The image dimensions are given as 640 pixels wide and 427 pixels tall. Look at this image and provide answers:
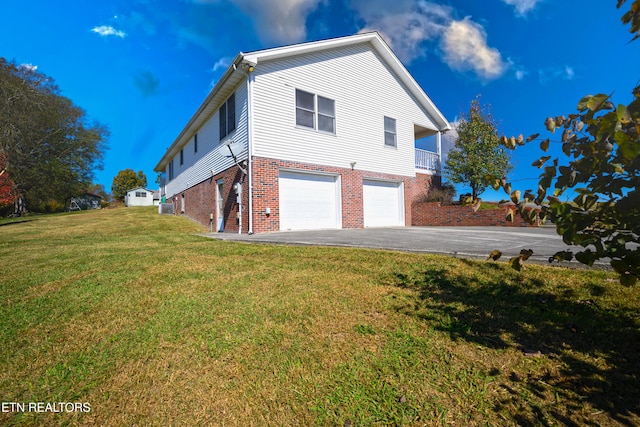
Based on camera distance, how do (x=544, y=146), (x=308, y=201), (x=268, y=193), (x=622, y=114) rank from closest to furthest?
(x=622, y=114) → (x=544, y=146) → (x=268, y=193) → (x=308, y=201)

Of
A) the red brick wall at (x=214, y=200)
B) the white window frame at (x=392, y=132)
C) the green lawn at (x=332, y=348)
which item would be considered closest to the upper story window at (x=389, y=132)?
the white window frame at (x=392, y=132)

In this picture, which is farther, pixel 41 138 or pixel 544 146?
pixel 41 138

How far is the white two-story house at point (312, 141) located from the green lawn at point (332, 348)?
20.7 ft

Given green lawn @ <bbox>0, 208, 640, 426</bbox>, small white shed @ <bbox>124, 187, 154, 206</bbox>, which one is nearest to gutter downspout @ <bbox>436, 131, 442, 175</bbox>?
green lawn @ <bbox>0, 208, 640, 426</bbox>

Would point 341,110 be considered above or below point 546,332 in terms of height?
above

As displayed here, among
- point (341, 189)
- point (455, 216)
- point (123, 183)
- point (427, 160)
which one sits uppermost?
point (123, 183)

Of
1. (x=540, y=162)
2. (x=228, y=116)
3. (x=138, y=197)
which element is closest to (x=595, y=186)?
(x=540, y=162)

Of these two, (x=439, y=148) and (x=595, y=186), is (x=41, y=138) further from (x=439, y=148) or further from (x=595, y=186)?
(x=595, y=186)

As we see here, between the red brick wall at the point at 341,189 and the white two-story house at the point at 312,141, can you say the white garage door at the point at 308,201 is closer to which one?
the white two-story house at the point at 312,141

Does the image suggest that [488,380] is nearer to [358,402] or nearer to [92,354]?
[358,402]

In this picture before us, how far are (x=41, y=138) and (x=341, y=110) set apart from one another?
33285 mm

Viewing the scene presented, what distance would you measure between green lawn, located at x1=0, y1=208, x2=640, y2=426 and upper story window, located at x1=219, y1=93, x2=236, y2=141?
826 centimetres

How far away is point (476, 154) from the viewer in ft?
46.1

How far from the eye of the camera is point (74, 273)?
403 centimetres
